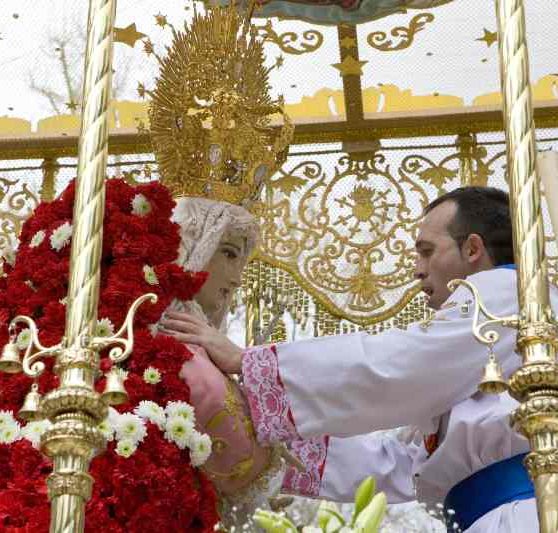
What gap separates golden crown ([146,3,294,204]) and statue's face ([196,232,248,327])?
0.13 m

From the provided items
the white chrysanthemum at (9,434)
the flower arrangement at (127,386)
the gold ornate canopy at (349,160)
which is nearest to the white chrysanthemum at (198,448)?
the flower arrangement at (127,386)

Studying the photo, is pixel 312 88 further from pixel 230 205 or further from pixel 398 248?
pixel 230 205

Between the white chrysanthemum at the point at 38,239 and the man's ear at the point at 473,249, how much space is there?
1.27 metres

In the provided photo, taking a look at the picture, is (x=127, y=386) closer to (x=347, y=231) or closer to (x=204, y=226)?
(x=204, y=226)

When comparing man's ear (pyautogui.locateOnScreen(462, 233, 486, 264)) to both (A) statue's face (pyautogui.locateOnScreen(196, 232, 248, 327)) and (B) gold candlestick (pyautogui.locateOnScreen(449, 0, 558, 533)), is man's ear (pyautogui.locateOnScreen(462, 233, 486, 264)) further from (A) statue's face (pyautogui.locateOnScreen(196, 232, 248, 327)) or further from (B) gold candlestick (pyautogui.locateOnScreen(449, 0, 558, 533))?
(B) gold candlestick (pyautogui.locateOnScreen(449, 0, 558, 533))

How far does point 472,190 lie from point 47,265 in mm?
1450

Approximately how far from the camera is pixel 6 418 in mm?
3057

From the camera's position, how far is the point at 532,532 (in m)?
3.24

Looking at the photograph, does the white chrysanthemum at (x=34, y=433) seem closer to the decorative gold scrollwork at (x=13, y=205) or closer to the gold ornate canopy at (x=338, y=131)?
the gold ornate canopy at (x=338, y=131)

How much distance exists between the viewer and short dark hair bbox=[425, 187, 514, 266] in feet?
13.1

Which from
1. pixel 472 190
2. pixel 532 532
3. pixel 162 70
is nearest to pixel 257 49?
pixel 162 70

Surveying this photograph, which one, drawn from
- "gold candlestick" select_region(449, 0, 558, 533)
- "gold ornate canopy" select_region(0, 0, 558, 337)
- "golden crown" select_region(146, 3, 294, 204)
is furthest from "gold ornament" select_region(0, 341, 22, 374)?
"gold ornate canopy" select_region(0, 0, 558, 337)

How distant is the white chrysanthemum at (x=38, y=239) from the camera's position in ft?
11.2

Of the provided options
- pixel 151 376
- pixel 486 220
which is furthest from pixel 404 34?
pixel 151 376
